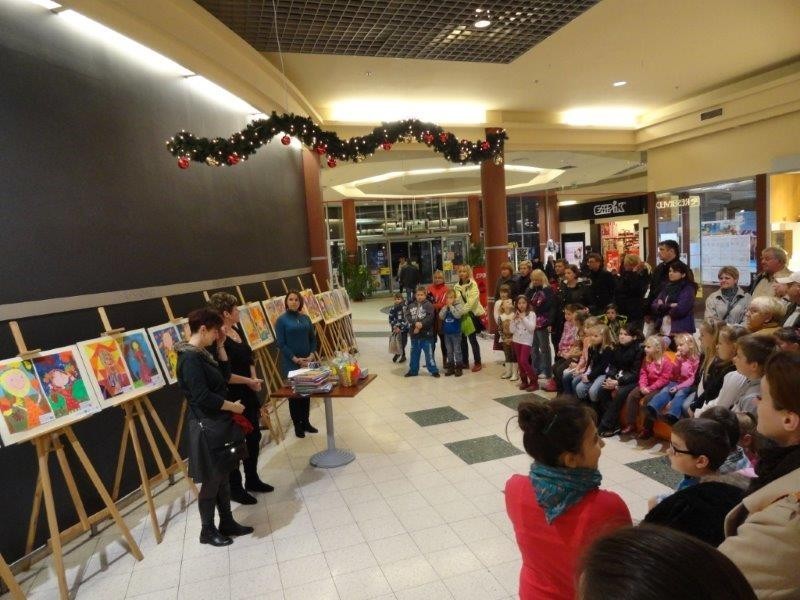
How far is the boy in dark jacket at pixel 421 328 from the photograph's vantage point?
23.9ft

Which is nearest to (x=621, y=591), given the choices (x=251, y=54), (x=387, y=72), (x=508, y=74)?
(x=251, y=54)

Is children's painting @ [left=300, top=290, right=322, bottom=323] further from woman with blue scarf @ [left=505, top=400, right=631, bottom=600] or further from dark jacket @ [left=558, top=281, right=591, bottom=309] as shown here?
woman with blue scarf @ [left=505, top=400, right=631, bottom=600]

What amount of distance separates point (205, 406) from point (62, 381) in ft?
2.84

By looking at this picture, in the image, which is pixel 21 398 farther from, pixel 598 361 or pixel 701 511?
pixel 598 361

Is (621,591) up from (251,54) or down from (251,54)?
down

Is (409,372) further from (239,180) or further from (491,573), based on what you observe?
(491,573)

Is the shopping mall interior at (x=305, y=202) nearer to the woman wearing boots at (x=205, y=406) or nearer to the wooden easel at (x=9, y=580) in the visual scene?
the wooden easel at (x=9, y=580)

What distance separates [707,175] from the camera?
9711 millimetres

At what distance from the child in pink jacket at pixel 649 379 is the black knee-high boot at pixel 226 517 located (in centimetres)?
340

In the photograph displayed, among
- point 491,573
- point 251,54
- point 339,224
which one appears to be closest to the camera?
point 491,573

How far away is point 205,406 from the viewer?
3.18 meters

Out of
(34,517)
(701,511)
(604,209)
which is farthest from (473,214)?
(701,511)

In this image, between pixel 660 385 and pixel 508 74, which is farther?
pixel 508 74

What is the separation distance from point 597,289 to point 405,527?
4647 mm
